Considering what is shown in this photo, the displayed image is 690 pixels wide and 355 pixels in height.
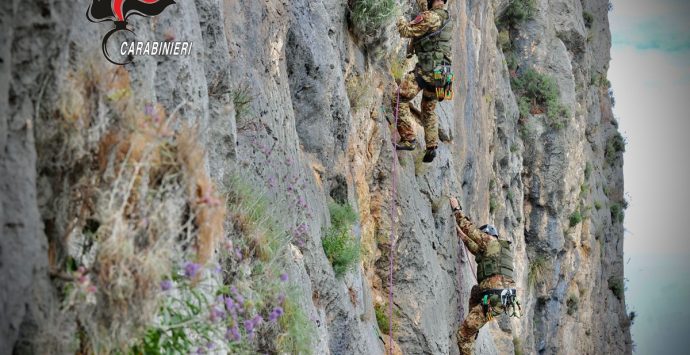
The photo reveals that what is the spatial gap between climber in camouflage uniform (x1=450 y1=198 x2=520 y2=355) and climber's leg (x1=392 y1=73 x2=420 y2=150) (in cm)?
157

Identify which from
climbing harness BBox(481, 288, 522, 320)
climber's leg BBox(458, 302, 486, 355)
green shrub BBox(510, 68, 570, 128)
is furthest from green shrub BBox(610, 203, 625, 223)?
climbing harness BBox(481, 288, 522, 320)

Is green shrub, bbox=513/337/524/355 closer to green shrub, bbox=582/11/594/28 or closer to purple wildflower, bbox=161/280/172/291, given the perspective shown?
green shrub, bbox=582/11/594/28

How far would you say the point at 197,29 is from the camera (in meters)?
5.54

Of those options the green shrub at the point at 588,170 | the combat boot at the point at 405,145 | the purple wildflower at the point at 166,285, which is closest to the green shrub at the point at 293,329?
the purple wildflower at the point at 166,285

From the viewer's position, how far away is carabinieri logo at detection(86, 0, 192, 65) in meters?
4.43

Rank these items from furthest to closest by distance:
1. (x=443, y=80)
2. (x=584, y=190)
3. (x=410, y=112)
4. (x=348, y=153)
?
1. (x=584, y=190)
2. (x=410, y=112)
3. (x=443, y=80)
4. (x=348, y=153)

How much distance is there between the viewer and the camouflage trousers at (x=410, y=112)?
11.4m

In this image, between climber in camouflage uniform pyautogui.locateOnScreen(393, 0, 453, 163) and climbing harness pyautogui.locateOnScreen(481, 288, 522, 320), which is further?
climbing harness pyautogui.locateOnScreen(481, 288, 522, 320)

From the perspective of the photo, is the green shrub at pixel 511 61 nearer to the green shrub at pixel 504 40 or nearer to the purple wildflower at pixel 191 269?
the green shrub at pixel 504 40

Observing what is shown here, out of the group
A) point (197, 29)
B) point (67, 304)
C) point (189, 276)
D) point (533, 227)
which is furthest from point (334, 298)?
point (533, 227)

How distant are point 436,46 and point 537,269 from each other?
547 inches

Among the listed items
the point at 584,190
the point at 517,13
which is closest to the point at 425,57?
the point at 517,13

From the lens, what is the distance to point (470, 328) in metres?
12.2

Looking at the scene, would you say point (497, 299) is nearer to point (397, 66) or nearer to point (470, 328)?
point (470, 328)
